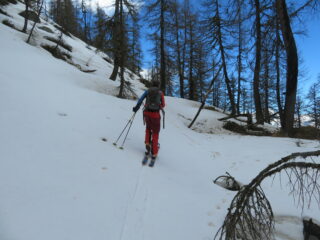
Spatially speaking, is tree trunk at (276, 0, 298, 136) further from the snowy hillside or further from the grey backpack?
the grey backpack

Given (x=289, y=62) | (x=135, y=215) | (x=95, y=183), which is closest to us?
(x=135, y=215)

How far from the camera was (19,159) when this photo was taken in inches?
94.0

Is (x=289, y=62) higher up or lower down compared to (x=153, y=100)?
higher up

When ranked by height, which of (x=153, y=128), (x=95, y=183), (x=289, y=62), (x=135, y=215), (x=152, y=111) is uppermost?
(x=289, y=62)

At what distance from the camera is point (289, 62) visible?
6.88 meters

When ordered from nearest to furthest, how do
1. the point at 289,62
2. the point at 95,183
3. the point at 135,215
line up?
the point at 135,215 → the point at 95,183 → the point at 289,62

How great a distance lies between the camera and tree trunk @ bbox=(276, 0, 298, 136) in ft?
21.3

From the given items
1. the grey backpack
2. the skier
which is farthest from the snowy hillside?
the grey backpack

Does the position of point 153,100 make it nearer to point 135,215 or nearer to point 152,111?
point 152,111

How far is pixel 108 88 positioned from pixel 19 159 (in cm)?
895

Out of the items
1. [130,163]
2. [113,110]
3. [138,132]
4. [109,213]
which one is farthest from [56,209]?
[113,110]

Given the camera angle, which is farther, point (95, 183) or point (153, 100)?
point (153, 100)

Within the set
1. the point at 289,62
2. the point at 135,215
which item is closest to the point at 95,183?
the point at 135,215

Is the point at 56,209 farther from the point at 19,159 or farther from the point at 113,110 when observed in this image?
the point at 113,110
